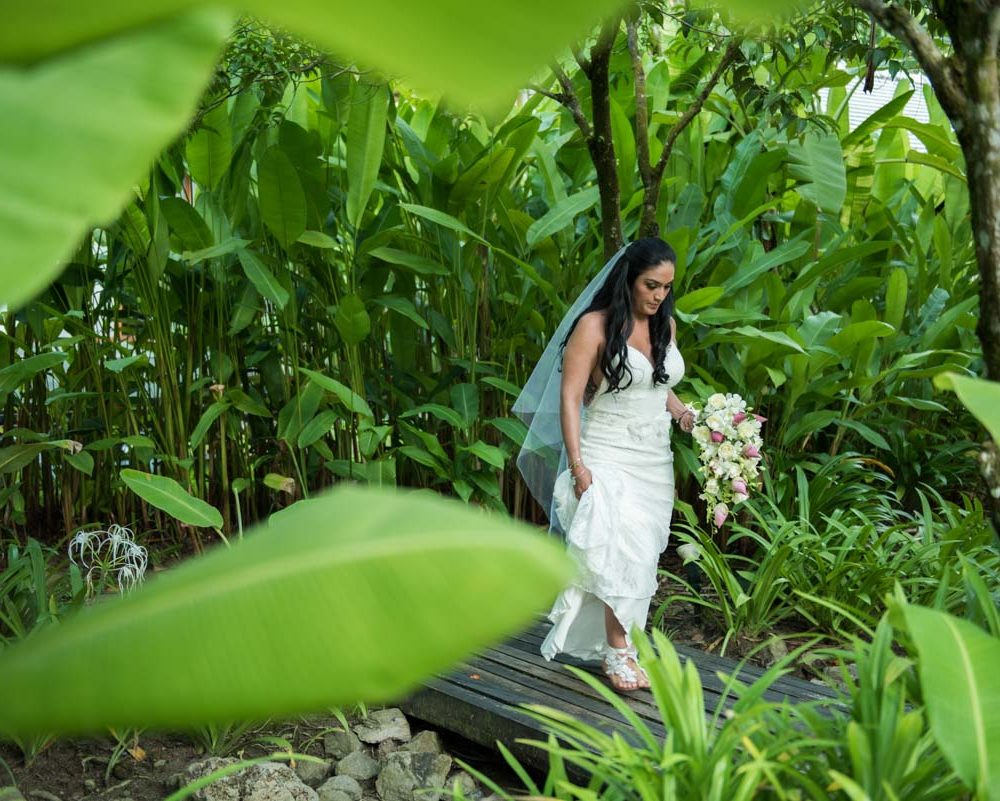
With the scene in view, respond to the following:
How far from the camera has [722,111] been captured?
5.00 metres

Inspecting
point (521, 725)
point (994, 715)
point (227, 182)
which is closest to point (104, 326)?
point (227, 182)

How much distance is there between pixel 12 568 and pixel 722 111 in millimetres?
3531

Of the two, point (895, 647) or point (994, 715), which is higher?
point (994, 715)

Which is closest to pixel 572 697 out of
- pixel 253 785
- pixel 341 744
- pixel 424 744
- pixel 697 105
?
pixel 424 744

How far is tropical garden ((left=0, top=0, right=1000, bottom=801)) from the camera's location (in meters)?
1.89

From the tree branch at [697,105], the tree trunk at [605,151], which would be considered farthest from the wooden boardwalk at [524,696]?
the tree branch at [697,105]

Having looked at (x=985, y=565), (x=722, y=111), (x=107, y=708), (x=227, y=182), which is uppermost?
(x=722, y=111)

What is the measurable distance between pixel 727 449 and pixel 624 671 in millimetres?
792

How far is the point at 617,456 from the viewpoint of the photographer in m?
3.53

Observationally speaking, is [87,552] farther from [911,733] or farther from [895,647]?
[911,733]

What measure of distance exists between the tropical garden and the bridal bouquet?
0.20 m

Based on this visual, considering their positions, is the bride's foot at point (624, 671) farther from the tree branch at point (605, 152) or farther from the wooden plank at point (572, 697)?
the tree branch at point (605, 152)

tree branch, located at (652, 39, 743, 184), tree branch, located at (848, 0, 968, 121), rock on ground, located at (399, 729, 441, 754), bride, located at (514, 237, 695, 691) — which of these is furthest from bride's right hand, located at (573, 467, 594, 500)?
tree branch, located at (848, 0, 968, 121)

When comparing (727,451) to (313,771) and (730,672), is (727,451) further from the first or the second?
(313,771)
